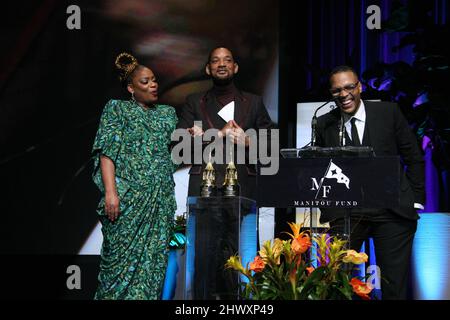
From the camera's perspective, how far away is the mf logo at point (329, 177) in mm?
3838

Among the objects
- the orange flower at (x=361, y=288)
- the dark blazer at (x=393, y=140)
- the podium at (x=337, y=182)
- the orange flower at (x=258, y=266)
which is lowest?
the orange flower at (x=361, y=288)

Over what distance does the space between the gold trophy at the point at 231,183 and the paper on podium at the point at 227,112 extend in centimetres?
51

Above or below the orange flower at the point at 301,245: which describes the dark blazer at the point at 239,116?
above

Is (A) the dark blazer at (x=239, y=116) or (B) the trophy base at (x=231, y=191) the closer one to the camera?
(B) the trophy base at (x=231, y=191)

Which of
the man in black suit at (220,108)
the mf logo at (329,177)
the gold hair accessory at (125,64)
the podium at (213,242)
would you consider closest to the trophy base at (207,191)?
the podium at (213,242)

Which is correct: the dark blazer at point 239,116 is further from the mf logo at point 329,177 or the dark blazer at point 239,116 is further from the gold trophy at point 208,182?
the mf logo at point 329,177

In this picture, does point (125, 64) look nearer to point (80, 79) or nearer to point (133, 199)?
point (133, 199)

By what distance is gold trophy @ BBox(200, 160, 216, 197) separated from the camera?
4.46 metres

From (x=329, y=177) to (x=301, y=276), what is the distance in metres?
0.56

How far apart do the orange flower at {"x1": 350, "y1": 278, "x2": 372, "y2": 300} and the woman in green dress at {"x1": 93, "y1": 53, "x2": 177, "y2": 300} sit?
1.77 meters

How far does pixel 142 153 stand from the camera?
5047 mm

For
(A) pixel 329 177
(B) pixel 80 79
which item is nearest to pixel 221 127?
(A) pixel 329 177
